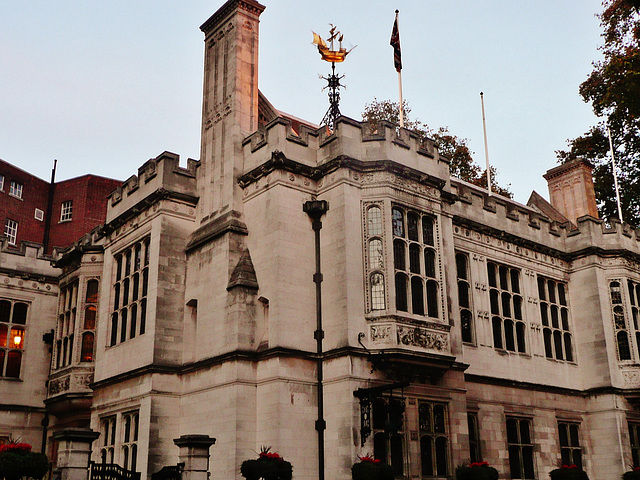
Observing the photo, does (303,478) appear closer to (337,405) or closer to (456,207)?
(337,405)

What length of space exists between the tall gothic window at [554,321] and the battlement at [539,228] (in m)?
1.39

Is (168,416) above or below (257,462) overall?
above

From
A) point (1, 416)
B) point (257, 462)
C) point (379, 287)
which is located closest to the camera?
point (257, 462)

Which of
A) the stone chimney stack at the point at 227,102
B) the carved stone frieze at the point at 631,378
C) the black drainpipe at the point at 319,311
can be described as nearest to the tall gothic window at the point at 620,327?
the carved stone frieze at the point at 631,378

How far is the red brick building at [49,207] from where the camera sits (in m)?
47.2

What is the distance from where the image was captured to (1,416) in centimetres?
2462

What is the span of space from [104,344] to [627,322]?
17.8 meters

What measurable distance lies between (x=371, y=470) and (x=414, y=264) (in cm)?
591

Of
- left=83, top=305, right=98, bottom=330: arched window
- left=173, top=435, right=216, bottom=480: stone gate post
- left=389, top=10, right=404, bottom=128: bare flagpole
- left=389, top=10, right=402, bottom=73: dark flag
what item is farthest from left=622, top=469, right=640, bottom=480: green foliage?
left=83, top=305, right=98, bottom=330: arched window

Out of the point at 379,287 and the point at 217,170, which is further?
the point at 217,170

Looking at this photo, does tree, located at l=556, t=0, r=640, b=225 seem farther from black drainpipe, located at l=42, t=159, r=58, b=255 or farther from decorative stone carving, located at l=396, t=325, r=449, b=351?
black drainpipe, located at l=42, t=159, r=58, b=255

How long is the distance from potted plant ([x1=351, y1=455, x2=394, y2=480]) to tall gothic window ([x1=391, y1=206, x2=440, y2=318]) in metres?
4.19

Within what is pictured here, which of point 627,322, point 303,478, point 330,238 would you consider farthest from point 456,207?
point 303,478

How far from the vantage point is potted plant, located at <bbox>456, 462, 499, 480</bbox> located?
59.2 feet
